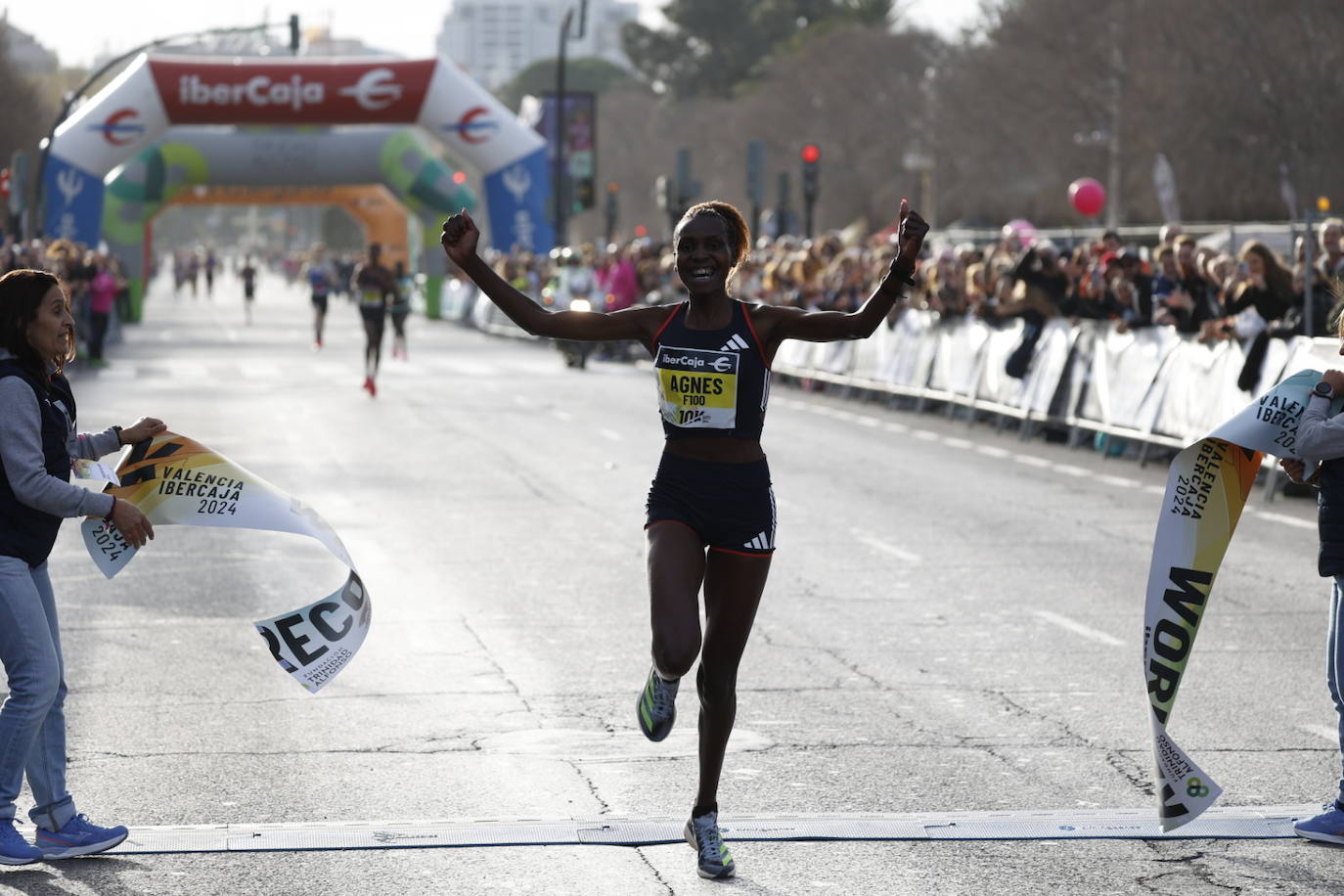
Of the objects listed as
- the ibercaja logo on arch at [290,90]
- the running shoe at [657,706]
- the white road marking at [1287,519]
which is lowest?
the white road marking at [1287,519]

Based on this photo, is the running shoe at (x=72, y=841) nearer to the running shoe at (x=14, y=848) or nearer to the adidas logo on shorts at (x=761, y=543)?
the running shoe at (x=14, y=848)

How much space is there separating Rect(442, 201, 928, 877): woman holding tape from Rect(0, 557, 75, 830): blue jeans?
4.66 feet

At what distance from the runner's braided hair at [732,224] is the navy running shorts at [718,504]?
Result: 56 cm

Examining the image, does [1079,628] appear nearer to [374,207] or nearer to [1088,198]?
[1088,198]

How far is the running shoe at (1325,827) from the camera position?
6215 mm

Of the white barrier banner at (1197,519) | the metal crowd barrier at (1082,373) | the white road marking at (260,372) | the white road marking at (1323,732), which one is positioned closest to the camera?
the white barrier banner at (1197,519)

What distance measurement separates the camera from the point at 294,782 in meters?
6.98

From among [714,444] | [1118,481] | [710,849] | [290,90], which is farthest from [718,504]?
[290,90]

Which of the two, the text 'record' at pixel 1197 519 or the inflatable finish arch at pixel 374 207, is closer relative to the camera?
the text 'record' at pixel 1197 519

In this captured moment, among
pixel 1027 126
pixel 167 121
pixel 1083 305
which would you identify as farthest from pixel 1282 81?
pixel 1083 305

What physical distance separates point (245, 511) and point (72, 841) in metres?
1.08

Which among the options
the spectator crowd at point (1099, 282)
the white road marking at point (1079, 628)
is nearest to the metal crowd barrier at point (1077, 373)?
the spectator crowd at point (1099, 282)

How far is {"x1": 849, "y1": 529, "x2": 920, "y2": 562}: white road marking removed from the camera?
41.6 ft

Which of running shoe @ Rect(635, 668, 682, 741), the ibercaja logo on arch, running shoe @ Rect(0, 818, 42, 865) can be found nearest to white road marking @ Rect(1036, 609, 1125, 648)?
running shoe @ Rect(635, 668, 682, 741)
